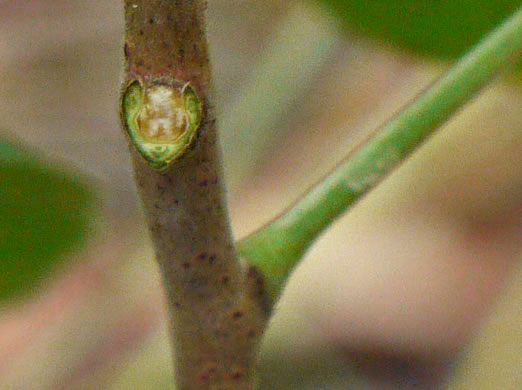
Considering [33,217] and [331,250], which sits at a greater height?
[331,250]

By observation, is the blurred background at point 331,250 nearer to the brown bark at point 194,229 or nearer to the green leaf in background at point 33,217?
the green leaf in background at point 33,217

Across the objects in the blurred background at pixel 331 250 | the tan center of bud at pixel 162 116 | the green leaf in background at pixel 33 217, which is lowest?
the tan center of bud at pixel 162 116

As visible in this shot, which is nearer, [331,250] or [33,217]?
[33,217]

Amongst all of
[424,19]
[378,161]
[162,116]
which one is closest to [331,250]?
[424,19]

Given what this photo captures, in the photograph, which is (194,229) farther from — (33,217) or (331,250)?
(331,250)

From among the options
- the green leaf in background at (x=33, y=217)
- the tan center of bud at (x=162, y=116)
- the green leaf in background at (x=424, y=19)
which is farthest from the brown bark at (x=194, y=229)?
the green leaf in background at (x=424, y=19)

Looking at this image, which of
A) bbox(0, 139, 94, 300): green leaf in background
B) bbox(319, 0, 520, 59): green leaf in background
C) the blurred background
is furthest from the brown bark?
the blurred background

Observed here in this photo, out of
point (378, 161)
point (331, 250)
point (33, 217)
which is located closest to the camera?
point (378, 161)
